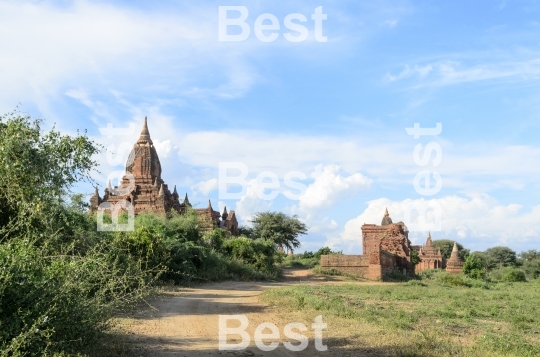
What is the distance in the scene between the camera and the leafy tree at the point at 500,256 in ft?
205

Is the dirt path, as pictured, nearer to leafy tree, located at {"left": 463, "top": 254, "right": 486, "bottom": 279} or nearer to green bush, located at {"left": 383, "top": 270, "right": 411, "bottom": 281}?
green bush, located at {"left": 383, "top": 270, "right": 411, "bottom": 281}

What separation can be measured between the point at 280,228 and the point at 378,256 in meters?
21.1

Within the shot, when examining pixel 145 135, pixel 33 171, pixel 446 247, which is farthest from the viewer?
pixel 446 247

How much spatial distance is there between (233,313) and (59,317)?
637 cm

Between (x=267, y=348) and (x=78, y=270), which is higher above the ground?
(x=78, y=270)

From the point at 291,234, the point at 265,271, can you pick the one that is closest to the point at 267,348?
the point at 265,271

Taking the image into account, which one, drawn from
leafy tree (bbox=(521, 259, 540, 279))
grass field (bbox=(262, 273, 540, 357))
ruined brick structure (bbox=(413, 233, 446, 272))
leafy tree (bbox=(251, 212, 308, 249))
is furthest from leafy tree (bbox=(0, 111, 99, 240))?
leafy tree (bbox=(521, 259, 540, 279))

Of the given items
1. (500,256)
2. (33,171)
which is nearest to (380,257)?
(33,171)

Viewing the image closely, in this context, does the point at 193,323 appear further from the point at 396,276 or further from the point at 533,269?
the point at 533,269

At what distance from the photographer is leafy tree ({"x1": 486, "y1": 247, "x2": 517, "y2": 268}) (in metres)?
62.3

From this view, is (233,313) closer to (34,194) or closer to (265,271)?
(34,194)

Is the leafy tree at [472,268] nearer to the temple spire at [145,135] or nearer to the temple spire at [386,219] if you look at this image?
the temple spire at [386,219]

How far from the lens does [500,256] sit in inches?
2510

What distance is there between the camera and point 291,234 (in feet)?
153
